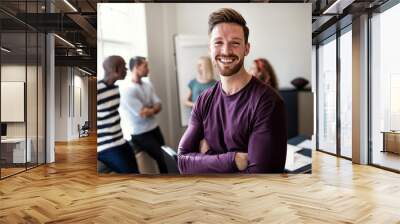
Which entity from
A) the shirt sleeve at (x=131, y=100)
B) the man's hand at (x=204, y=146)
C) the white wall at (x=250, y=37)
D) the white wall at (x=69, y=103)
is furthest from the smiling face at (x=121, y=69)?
the white wall at (x=69, y=103)

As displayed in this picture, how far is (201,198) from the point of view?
4.79 metres

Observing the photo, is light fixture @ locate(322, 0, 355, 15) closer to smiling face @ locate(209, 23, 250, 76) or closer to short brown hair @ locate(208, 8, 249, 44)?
short brown hair @ locate(208, 8, 249, 44)

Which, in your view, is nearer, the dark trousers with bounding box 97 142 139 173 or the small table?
the dark trousers with bounding box 97 142 139 173

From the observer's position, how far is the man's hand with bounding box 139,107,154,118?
19.0 feet

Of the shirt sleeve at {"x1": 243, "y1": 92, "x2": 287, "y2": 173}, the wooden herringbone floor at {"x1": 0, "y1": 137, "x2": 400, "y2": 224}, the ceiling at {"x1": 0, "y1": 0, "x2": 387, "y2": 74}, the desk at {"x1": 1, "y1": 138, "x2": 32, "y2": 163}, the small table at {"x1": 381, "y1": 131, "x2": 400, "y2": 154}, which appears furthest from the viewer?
the small table at {"x1": 381, "y1": 131, "x2": 400, "y2": 154}

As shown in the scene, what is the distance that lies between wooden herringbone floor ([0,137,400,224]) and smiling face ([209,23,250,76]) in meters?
1.62

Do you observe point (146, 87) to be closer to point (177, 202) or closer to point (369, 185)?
point (177, 202)

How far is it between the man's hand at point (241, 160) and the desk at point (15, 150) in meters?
3.54

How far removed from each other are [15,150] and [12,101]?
0.81 metres

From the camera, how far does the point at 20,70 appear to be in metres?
6.76

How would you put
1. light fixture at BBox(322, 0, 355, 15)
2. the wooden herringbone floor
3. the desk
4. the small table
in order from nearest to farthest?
1. the wooden herringbone floor
2. the desk
3. light fixture at BBox(322, 0, 355, 15)
4. the small table

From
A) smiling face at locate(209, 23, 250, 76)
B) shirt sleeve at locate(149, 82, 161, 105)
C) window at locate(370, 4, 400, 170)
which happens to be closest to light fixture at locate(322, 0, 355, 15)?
window at locate(370, 4, 400, 170)

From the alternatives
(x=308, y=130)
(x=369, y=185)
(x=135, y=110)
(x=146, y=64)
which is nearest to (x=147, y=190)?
(x=135, y=110)

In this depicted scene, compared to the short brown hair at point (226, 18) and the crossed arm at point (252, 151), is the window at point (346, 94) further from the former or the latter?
the short brown hair at point (226, 18)
